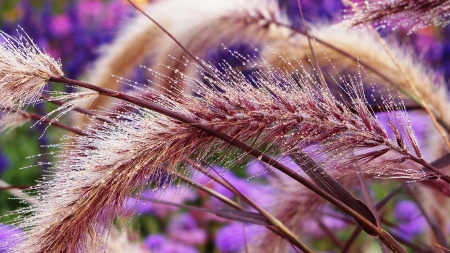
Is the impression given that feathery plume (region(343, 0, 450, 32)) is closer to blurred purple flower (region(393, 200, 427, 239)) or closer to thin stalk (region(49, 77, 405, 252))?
thin stalk (region(49, 77, 405, 252))

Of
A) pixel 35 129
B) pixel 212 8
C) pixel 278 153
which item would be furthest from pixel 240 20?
pixel 35 129

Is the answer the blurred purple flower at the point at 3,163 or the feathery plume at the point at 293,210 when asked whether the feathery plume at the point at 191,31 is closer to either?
the feathery plume at the point at 293,210

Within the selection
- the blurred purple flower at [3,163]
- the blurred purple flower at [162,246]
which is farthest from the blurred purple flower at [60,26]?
the blurred purple flower at [162,246]

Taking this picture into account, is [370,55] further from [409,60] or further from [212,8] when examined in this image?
[212,8]

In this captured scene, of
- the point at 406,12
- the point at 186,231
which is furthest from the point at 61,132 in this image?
the point at 406,12

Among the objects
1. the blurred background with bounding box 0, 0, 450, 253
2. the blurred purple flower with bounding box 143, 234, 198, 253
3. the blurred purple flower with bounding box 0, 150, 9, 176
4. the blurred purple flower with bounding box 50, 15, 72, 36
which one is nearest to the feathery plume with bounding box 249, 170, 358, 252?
the blurred background with bounding box 0, 0, 450, 253

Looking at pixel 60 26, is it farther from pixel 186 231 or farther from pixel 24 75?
pixel 24 75
